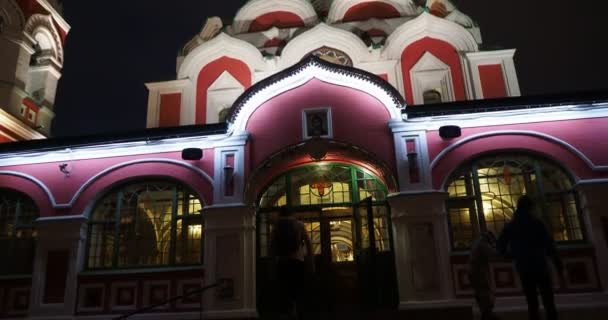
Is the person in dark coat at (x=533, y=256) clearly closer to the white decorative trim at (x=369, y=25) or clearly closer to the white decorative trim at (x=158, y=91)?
the white decorative trim at (x=369, y=25)

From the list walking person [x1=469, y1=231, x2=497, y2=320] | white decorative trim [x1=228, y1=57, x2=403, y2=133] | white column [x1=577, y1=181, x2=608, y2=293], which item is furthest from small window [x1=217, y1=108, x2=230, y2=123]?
white column [x1=577, y1=181, x2=608, y2=293]

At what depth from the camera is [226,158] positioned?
420 inches

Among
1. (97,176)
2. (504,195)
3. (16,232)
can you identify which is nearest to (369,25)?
(504,195)

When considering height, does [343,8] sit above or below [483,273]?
above

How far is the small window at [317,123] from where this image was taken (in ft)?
34.6

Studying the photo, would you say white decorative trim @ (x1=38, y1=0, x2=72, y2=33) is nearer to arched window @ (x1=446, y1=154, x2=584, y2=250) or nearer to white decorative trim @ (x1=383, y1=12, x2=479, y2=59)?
white decorative trim @ (x1=383, y1=12, x2=479, y2=59)

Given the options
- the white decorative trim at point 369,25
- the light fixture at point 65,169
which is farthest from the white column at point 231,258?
the white decorative trim at point 369,25

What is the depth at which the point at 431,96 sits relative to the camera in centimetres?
1458

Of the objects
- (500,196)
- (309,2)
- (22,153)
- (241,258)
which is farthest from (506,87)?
(22,153)

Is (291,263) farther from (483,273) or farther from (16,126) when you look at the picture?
(16,126)

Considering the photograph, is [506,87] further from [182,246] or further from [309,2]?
[182,246]

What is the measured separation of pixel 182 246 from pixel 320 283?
298cm

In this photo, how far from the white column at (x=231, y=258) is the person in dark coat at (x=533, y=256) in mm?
5385

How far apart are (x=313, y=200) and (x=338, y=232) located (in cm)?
91
